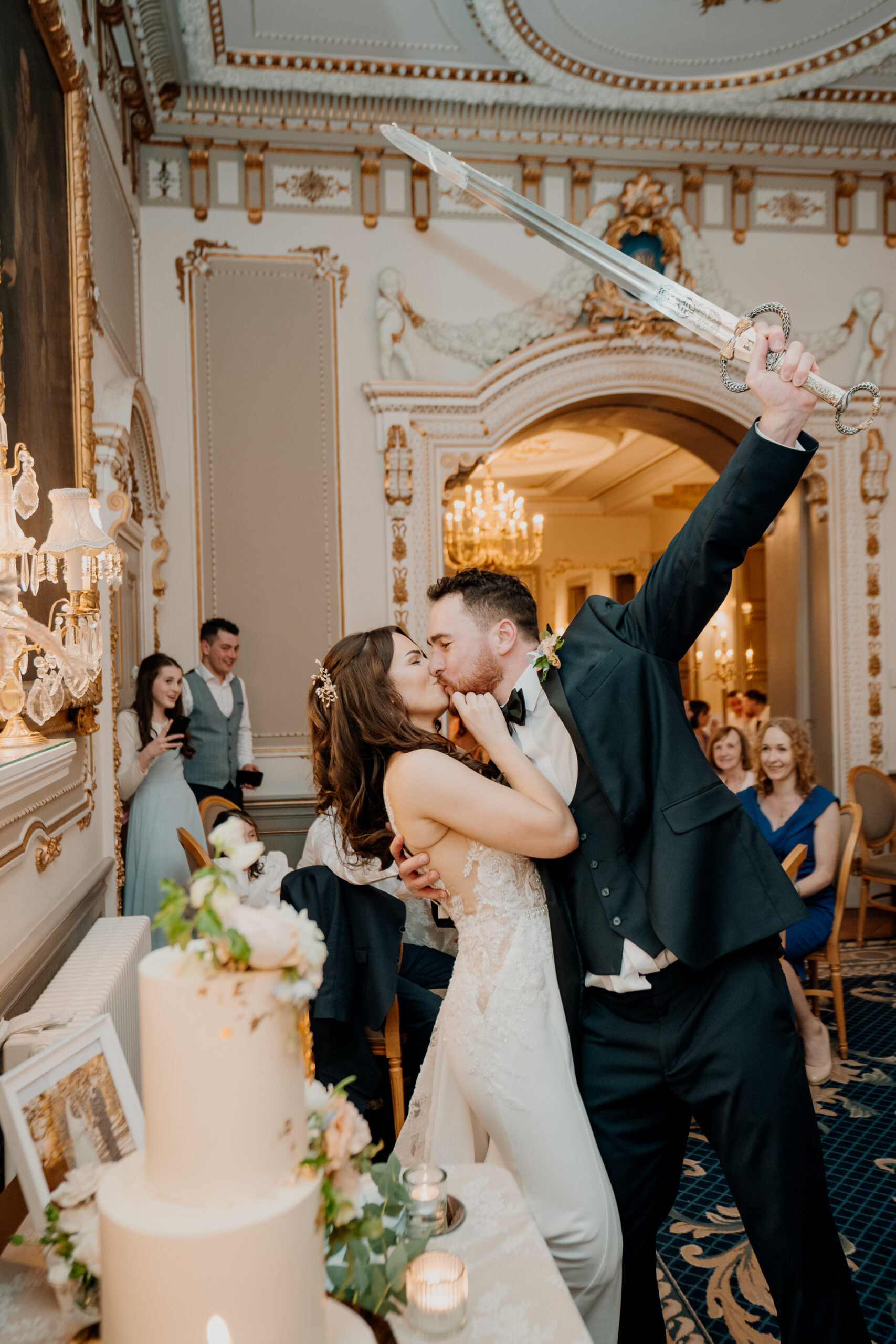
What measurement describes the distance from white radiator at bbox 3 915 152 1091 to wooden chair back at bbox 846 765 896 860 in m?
4.64

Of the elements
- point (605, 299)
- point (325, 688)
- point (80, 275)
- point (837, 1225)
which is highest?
point (605, 299)

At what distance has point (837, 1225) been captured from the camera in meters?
2.70

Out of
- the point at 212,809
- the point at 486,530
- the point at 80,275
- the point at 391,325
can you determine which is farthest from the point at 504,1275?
the point at 486,530

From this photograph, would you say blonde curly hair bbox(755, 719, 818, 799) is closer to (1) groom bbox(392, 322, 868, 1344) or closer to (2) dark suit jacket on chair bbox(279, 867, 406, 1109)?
(2) dark suit jacket on chair bbox(279, 867, 406, 1109)

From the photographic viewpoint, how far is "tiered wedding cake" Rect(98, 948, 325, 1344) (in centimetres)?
72

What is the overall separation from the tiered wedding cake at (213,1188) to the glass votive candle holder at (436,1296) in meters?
0.18

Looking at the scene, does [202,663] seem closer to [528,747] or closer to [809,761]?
[809,761]

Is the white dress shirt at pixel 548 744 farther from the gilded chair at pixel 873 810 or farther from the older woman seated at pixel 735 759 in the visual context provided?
the gilded chair at pixel 873 810

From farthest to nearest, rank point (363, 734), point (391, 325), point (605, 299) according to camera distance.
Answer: point (605, 299) < point (391, 325) < point (363, 734)

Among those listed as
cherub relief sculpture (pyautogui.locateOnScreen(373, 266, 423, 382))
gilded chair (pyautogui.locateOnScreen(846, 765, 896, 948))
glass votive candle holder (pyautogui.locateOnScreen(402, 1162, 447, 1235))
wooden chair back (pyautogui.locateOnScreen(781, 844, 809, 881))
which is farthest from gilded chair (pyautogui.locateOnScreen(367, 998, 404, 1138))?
cherub relief sculpture (pyautogui.locateOnScreen(373, 266, 423, 382))

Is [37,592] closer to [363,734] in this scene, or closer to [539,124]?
[363,734]

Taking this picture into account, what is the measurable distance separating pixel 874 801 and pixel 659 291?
15.5ft

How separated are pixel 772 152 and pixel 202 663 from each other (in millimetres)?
4895

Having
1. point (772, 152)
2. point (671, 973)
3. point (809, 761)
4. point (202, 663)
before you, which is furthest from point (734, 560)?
point (772, 152)
